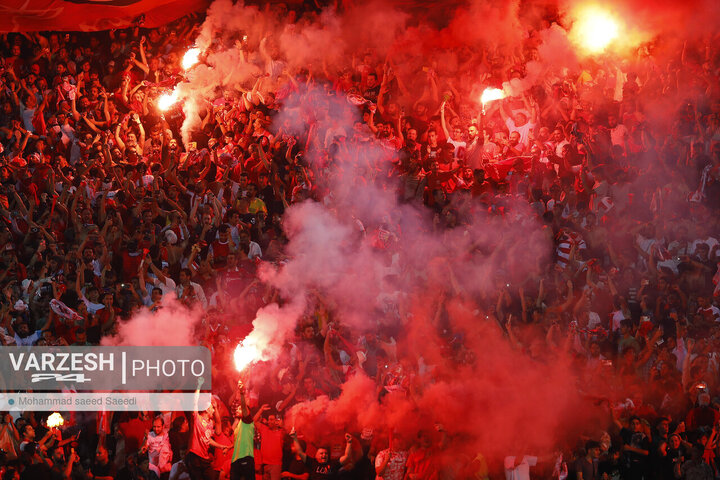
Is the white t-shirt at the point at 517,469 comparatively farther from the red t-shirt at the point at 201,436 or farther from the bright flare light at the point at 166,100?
the bright flare light at the point at 166,100

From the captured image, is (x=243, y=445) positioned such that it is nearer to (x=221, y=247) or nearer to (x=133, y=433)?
(x=133, y=433)

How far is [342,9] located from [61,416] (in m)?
8.02

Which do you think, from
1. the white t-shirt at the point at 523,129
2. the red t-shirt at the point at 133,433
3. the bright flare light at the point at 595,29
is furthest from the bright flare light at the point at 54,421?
the bright flare light at the point at 595,29

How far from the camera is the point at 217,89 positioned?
40.9ft

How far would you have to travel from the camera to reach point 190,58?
42.2 feet

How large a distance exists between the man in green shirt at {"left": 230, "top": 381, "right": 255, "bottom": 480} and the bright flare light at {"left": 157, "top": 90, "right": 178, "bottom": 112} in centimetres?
580

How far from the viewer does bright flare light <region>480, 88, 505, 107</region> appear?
39.7 feet

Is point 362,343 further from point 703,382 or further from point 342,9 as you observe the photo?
point 342,9

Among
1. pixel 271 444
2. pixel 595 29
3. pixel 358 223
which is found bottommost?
pixel 271 444

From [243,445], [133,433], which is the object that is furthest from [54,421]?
[243,445]

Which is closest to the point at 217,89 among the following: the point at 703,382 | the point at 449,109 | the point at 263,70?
the point at 263,70

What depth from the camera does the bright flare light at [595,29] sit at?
12.4 meters

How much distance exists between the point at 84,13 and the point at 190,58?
5.23 ft

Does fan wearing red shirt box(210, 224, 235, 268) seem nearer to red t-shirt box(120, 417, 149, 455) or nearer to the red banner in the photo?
red t-shirt box(120, 417, 149, 455)
